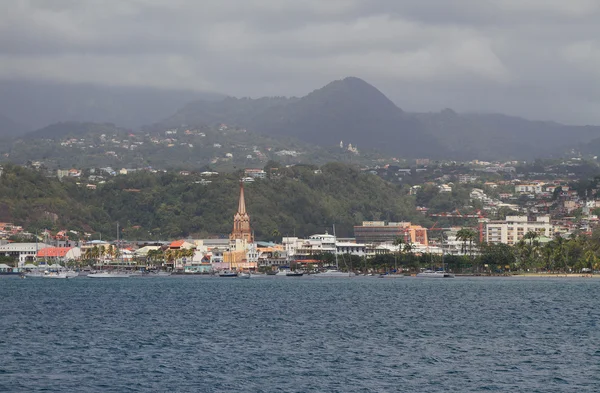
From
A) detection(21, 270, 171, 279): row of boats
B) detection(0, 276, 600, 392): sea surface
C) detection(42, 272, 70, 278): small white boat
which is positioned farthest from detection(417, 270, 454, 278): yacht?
detection(0, 276, 600, 392): sea surface

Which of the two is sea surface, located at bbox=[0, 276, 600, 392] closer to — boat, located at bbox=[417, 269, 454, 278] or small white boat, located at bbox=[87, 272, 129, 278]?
boat, located at bbox=[417, 269, 454, 278]

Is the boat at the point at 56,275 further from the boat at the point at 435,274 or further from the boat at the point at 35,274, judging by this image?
the boat at the point at 435,274

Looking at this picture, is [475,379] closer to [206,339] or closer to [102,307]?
[206,339]

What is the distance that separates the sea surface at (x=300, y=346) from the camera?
138ft

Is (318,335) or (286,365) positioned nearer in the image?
(286,365)

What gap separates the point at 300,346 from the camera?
53531 millimetres

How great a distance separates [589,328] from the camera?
211ft

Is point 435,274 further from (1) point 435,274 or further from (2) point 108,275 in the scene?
(2) point 108,275

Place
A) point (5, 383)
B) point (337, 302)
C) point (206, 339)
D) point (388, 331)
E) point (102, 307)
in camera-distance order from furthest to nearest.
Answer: point (337, 302), point (102, 307), point (388, 331), point (206, 339), point (5, 383)

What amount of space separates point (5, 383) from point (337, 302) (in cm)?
5197

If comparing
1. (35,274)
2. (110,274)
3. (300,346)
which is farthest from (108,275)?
(300,346)

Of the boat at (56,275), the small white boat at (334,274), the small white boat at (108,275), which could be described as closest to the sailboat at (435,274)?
the small white boat at (334,274)

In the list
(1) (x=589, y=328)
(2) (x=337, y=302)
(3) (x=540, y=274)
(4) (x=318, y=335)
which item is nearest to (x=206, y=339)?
(4) (x=318, y=335)

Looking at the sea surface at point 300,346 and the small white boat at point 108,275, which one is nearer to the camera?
the sea surface at point 300,346
